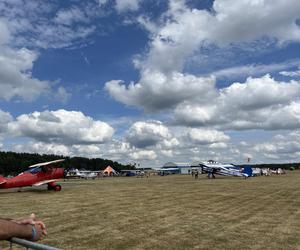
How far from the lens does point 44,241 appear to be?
34.3 feet

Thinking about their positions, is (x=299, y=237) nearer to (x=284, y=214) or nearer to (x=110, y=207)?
(x=284, y=214)

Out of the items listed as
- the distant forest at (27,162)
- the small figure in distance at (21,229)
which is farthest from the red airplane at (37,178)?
the distant forest at (27,162)

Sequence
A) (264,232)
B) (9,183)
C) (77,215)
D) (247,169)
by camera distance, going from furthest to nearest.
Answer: (247,169)
(9,183)
(77,215)
(264,232)

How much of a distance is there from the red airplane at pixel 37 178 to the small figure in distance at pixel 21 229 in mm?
28135

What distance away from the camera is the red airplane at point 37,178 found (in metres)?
29.5

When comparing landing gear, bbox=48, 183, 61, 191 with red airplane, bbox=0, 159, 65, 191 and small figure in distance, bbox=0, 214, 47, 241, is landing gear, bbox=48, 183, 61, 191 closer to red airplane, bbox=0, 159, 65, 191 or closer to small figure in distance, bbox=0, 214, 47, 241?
red airplane, bbox=0, 159, 65, 191

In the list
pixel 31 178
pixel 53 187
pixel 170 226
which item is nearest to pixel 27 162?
pixel 53 187

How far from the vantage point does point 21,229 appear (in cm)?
273

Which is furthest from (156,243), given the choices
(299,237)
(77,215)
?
(77,215)

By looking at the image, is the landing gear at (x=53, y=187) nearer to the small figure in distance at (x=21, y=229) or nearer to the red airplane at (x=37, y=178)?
the red airplane at (x=37, y=178)

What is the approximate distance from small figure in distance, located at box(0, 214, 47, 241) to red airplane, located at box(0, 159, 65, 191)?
28.1 metres

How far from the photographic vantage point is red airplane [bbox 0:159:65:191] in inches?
1162

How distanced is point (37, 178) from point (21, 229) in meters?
30.0

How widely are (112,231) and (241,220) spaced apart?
4.99m
